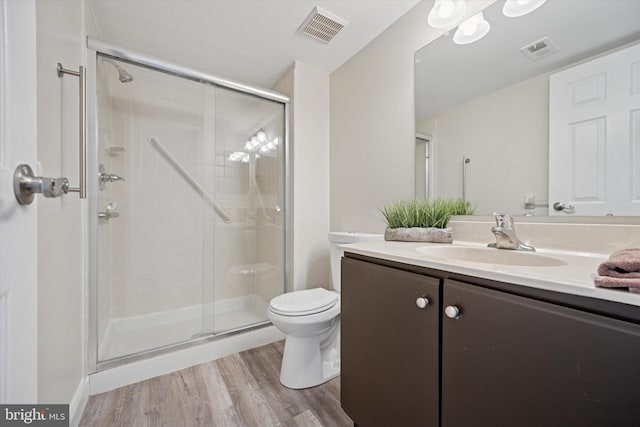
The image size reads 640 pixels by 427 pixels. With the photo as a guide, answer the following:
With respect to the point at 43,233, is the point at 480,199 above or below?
above

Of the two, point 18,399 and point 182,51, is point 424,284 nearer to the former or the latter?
point 18,399

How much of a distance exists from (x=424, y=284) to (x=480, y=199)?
0.71 metres

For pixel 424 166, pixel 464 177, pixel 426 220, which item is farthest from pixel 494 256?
pixel 424 166

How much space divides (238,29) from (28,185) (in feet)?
5.57

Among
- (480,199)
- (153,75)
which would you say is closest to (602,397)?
(480,199)

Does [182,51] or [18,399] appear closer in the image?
[18,399]

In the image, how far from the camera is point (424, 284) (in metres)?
0.76

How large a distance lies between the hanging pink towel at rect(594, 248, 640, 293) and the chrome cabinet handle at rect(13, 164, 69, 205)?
1.06 m

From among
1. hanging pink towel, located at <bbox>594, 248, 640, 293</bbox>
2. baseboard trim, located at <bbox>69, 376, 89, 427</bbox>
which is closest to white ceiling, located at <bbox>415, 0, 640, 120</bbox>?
hanging pink towel, located at <bbox>594, 248, 640, 293</bbox>

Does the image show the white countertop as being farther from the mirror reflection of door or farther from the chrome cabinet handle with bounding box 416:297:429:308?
the mirror reflection of door

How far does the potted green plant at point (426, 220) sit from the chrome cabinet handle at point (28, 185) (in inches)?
47.9

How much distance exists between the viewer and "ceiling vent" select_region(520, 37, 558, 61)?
100 cm

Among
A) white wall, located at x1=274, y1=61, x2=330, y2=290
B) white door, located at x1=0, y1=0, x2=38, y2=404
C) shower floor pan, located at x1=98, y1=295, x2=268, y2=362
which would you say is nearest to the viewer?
white door, located at x1=0, y1=0, x2=38, y2=404

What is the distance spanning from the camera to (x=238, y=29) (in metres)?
1.68
